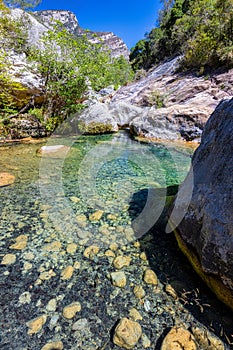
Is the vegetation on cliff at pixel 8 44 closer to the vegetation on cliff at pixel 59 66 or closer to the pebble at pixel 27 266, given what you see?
the vegetation on cliff at pixel 59 66

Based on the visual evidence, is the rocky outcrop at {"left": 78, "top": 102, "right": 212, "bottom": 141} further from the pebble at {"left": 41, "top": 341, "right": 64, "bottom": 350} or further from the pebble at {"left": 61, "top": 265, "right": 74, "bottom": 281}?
the pebble at {"left": 41, "top": 341, "right": 64, "bottom": 350}

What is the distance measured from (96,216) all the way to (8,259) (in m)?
1.30

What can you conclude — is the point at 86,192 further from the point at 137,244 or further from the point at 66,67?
the point at 66,67

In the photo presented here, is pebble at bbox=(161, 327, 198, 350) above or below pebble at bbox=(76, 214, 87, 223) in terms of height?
below

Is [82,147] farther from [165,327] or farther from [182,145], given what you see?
[165,327]

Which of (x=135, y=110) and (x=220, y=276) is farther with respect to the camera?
(x=135, y=110)

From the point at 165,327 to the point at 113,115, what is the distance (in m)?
10.6

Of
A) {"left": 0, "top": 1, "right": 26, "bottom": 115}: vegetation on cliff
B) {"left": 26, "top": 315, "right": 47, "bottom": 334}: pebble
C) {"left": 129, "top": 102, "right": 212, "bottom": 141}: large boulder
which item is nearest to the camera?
{"left": 26, "top": 315, "right": 47, "bottom": 334}: pebble

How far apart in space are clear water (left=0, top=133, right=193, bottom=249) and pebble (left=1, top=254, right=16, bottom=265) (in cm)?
29

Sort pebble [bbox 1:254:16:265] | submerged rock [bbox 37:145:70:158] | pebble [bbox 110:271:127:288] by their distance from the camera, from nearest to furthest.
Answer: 1. pebble [bbox 110:271:127:288]
2. pebble [bbox 1:254:16:265]
3. submerged rock [bbox 37:145:70:158]

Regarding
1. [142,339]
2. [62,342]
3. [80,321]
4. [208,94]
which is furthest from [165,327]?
[208,94]

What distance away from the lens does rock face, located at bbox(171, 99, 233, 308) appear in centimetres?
160

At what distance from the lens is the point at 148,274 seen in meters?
2.00

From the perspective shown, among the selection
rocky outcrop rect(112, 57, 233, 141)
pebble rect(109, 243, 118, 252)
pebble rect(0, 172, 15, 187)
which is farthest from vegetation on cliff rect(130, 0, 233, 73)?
pebble rect(109, 243, 118, 252)
